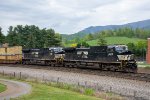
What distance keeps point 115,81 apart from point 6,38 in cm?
10590

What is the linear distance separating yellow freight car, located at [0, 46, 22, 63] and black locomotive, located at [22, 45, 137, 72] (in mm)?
1335

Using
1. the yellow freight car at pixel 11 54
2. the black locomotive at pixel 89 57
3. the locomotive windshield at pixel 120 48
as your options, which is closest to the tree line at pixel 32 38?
the yellow freight car at pixel 11 54

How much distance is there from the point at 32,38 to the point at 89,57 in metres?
83.7

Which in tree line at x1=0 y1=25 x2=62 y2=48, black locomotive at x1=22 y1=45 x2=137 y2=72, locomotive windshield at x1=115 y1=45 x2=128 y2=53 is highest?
tree line at x1=0 y1=25 x2=62 y2=48

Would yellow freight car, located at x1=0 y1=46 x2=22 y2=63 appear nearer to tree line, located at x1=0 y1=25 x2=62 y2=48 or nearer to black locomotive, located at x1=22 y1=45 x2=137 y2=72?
black locomotive, located at x1=22 y1=45 x2=137 y2=72

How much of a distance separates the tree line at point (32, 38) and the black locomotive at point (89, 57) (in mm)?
63958

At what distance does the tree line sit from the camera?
126938 mm

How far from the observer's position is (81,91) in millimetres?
28078

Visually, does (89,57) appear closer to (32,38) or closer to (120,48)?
(120,48)

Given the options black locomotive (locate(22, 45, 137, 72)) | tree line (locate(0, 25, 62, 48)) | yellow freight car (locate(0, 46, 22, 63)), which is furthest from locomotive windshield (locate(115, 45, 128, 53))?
tree line (locate(0, 25, 62, 48))

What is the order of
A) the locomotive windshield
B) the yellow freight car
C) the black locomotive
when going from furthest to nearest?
the yellow freight car → the locomotive windshield → the black locomotive

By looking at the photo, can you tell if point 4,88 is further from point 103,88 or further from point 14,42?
point 14,42

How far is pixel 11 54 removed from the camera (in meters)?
63.2

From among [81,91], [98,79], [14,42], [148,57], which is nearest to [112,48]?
[98,79]
